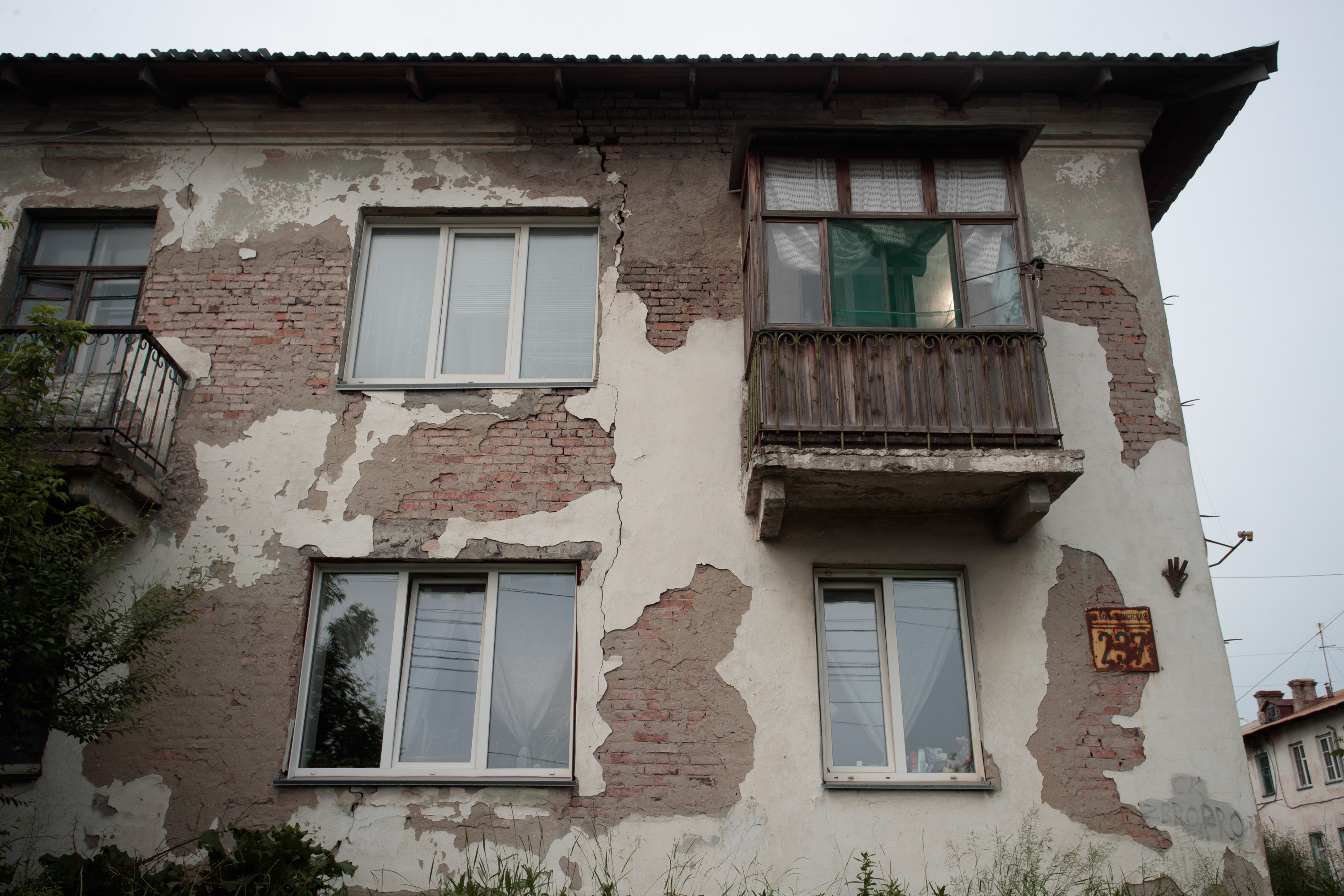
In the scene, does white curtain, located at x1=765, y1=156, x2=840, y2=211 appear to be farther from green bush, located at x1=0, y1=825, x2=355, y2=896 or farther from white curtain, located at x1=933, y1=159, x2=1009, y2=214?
green bush, located at x1=0, y1=825, x2=355, y2=896

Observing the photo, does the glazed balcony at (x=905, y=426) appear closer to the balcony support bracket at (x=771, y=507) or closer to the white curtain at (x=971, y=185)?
the balcony support bracket at (x=771, y=507)

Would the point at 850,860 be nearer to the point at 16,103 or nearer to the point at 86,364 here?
the point at 86,364

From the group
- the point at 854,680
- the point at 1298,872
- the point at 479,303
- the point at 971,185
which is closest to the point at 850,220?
the point at 971,185

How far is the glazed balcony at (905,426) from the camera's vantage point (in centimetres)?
599

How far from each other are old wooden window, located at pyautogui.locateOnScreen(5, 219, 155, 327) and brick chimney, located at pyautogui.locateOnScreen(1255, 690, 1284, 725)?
31.2 meters

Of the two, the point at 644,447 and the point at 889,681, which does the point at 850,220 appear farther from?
the point at 889,681

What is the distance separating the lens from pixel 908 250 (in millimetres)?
6809

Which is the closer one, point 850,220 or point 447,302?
point 850,220

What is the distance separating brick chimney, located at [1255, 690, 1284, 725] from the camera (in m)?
28.4

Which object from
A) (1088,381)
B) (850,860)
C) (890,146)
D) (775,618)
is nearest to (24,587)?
(775,618)

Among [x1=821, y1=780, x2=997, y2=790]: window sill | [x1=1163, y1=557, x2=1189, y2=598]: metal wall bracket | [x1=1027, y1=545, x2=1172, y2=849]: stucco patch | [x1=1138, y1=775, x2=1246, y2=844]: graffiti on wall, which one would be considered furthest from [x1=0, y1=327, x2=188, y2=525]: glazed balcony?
[x1=1163, y1=557, x2=1189, y2=598]: metal wall bracket

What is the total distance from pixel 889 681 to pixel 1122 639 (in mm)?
1578

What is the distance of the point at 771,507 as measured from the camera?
6168 mm

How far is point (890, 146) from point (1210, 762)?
472 cm
